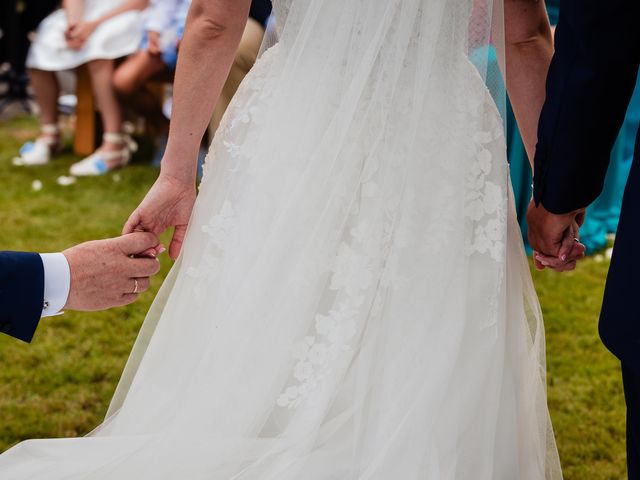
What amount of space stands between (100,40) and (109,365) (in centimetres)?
367

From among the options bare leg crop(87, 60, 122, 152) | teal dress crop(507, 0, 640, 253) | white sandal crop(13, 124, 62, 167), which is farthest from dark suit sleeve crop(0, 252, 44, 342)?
white sandal crop(13, 124, 62, 167)

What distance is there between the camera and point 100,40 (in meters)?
6.29

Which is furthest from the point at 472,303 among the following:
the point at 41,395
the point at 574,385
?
the point at 41,395

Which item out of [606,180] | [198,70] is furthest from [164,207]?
[606,180]

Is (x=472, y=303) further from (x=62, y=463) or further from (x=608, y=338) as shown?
(x=62, y=463)

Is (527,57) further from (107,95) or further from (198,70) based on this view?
(107,95)

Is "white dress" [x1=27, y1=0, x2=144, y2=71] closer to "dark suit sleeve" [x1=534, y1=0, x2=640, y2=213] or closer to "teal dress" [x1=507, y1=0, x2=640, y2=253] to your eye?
"teal dress" [x1=507, y1=0, x2=640, y2=253]

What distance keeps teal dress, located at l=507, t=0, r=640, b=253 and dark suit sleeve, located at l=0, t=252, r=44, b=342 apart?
3.30m

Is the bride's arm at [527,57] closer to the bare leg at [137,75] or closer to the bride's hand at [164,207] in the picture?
the bride's hand at [164,207]

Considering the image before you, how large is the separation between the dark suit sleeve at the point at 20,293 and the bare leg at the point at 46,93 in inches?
207

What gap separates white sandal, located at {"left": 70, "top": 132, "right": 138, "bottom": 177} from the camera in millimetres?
6066

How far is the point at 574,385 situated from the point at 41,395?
195 centimetres

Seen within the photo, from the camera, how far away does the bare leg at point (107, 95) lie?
6340 millimetres

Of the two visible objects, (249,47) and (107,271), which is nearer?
(107,271)
